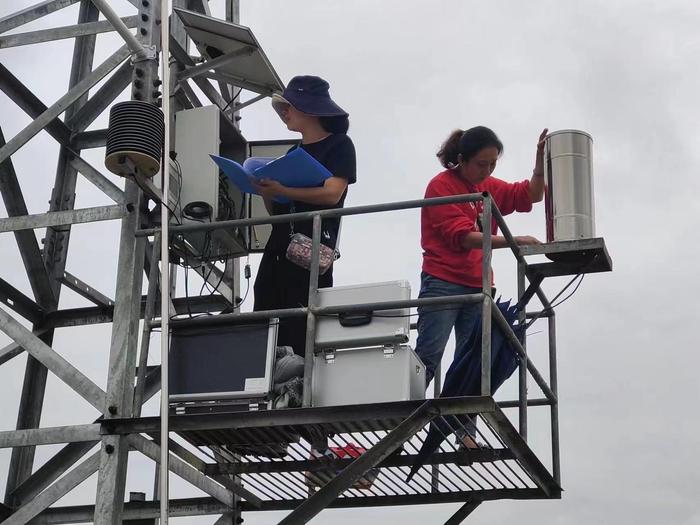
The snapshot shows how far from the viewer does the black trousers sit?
29.3ft

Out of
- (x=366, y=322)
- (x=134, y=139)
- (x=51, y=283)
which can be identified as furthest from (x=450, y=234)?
(x=51, y=283)

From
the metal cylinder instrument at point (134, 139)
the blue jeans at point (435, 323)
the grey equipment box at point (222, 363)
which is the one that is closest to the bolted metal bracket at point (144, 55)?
the metal cylinder instrument at point (134, 139)

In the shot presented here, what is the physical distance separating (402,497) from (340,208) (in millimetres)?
2384

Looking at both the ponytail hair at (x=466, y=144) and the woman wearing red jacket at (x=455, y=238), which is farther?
the ponytail hair at (x=466, y=144)

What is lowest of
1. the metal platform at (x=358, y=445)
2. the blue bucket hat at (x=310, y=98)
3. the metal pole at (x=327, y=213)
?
the metal platform at (x=358, y=445)

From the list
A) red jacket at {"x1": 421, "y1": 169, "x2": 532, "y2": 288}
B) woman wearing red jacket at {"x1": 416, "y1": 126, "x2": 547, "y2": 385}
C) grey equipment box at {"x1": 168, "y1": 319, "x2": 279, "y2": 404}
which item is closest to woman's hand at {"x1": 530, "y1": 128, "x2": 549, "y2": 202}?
woman wearing red jacket at {"x1": 416, "y1": 126, "x2": 547, "y2": 385}

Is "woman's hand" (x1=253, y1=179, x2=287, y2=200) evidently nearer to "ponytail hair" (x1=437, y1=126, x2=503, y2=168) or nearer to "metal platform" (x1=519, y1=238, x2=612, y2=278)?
"ponytail hair" (x1=437, y1=126, x2=503, y2=168)

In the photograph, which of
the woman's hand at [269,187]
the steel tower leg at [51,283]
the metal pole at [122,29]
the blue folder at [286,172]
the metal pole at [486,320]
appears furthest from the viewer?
the steel tower leg at [51,283]

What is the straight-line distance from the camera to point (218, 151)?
990 cm

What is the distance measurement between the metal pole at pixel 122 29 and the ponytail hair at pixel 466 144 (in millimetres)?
2256

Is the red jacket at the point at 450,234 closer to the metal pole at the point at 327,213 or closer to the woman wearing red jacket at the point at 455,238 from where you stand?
the woman wearing red jacket at the point at 455,238

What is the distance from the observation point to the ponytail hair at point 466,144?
30.2ft

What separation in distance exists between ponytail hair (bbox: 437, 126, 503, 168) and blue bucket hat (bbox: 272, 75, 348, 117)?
80 cm

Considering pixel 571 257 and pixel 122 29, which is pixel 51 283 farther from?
pixel 571 257
